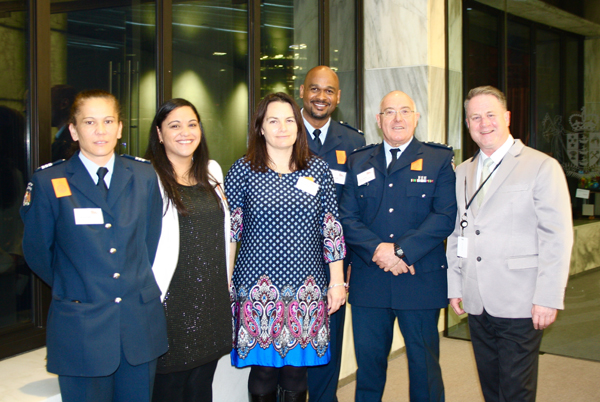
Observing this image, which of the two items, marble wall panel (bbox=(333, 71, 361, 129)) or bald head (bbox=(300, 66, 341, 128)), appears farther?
marble wall panel (bbox=(333, 71, 361, 129))

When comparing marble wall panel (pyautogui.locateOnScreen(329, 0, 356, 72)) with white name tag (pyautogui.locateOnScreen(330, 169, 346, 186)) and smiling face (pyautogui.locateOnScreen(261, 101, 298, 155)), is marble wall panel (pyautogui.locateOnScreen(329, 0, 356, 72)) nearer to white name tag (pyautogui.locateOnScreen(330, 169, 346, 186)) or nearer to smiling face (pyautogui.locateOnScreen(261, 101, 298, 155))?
white name tag (pyautogui.locateOnScreen(330, 169, 346, 186))

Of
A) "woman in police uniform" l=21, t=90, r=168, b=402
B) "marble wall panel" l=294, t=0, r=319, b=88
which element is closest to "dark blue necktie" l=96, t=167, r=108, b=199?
"woman in police uniform" l=21, t=90, r=168, b=402

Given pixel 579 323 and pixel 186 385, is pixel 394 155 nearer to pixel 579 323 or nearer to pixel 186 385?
pixel 186 385

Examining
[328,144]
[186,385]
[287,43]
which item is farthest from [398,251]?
[287,43]

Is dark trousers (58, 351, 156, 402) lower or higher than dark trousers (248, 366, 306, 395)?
higher

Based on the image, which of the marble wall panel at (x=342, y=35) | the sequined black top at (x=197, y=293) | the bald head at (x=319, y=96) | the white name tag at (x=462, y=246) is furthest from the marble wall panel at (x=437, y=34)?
the sequined black top at (x=197, y=293)

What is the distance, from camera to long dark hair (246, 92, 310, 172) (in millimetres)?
2479

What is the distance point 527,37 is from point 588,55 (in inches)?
22.3

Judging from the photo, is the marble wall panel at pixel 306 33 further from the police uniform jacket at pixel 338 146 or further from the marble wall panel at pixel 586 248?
the marble wall panel at pixel 586 248

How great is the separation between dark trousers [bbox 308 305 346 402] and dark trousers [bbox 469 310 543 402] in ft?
2.53

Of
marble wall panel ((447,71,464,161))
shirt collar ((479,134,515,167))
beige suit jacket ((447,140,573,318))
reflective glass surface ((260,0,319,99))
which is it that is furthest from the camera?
marble wall panel ((447,71,464,161))

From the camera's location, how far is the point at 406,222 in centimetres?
275

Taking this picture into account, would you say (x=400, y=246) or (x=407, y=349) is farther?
(x=407, y=349)

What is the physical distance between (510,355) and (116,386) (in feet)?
5.43
